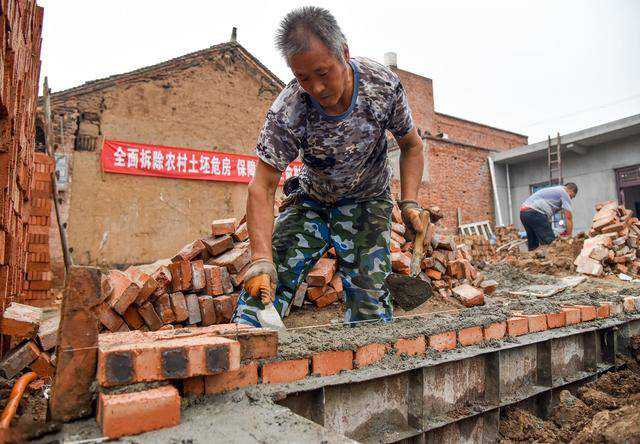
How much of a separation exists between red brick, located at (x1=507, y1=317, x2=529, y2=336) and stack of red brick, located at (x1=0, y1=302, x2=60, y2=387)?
116 inches

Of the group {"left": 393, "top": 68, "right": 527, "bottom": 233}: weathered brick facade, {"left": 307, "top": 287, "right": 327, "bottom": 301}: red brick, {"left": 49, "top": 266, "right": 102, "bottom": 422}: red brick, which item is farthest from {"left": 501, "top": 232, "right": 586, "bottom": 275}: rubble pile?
{"left": 49, "top": 266, "right": 102, "bottom": 422}: red brick

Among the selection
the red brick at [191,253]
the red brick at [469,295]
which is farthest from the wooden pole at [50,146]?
the red brick at [469,295]

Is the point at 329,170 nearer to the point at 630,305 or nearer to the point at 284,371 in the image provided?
the point at 284,371

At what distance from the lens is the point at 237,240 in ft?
16.4

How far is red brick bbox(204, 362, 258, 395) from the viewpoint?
1669 millimetres

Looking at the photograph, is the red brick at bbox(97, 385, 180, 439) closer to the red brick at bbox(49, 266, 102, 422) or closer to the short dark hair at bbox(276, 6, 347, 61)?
the red brick at bbox(49, 266, 102, 422)

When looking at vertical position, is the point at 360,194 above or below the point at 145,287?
above

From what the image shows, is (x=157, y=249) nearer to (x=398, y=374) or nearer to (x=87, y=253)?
(x=87, y=253)

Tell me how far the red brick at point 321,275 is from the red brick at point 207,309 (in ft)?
3.55

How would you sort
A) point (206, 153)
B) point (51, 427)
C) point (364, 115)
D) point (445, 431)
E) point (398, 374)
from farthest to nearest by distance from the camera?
point (206, 153), point (364, 115), point (445, 431), point (398, 374), point (51, 427)

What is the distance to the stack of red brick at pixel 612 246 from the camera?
7066 millimetres

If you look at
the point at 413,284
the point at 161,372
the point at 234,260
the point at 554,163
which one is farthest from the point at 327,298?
the point at 554,163

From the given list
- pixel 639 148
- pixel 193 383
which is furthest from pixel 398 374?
pixel 639 148

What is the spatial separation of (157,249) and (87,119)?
10.2 feet
